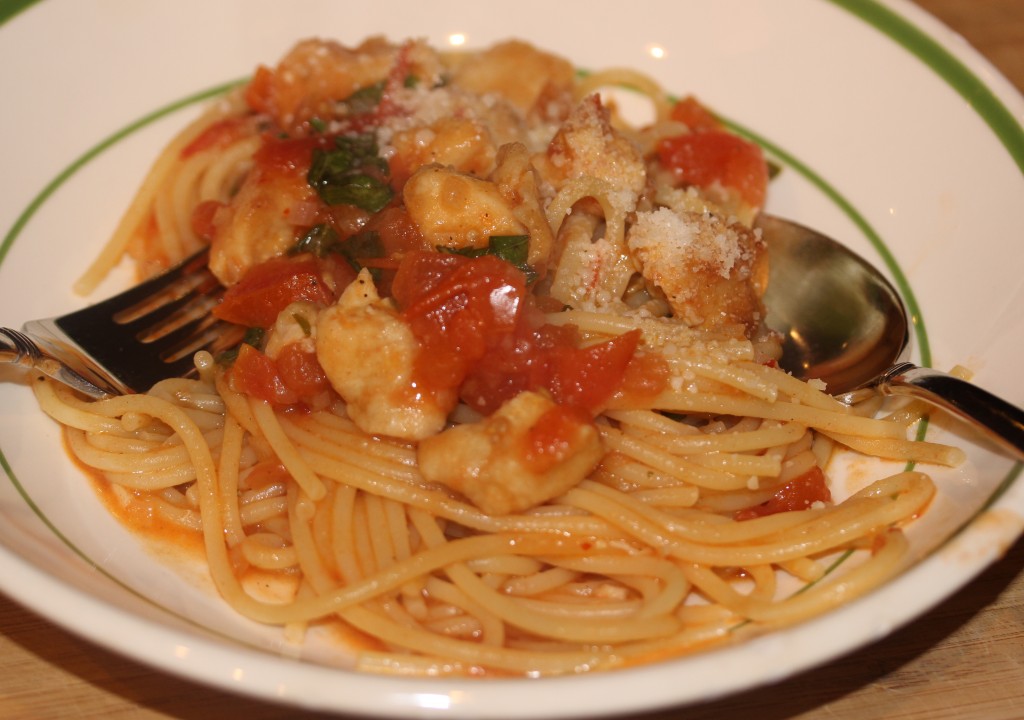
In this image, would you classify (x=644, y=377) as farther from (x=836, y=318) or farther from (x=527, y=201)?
(x=836, y=318)

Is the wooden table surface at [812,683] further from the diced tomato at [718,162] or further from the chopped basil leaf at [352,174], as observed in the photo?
the diced tomato at [718,162]

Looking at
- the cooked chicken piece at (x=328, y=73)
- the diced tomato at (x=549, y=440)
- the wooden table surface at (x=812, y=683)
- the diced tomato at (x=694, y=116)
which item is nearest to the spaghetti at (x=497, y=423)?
the diced tomato at (x=549, y=440)

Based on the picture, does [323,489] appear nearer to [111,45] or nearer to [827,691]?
[827,691]

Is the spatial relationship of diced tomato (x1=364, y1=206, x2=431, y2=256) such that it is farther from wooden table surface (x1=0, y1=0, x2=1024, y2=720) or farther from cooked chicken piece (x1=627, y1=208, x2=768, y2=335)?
wooden table surface (x1=0, y1=0, x2=1024, y2=720)

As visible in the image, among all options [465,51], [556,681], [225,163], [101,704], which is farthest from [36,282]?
[556,681]

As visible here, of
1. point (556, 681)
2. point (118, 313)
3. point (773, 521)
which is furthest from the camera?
point (118, 313)

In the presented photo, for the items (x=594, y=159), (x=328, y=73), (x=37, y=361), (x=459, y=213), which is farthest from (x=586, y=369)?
(x=328, y=73)
